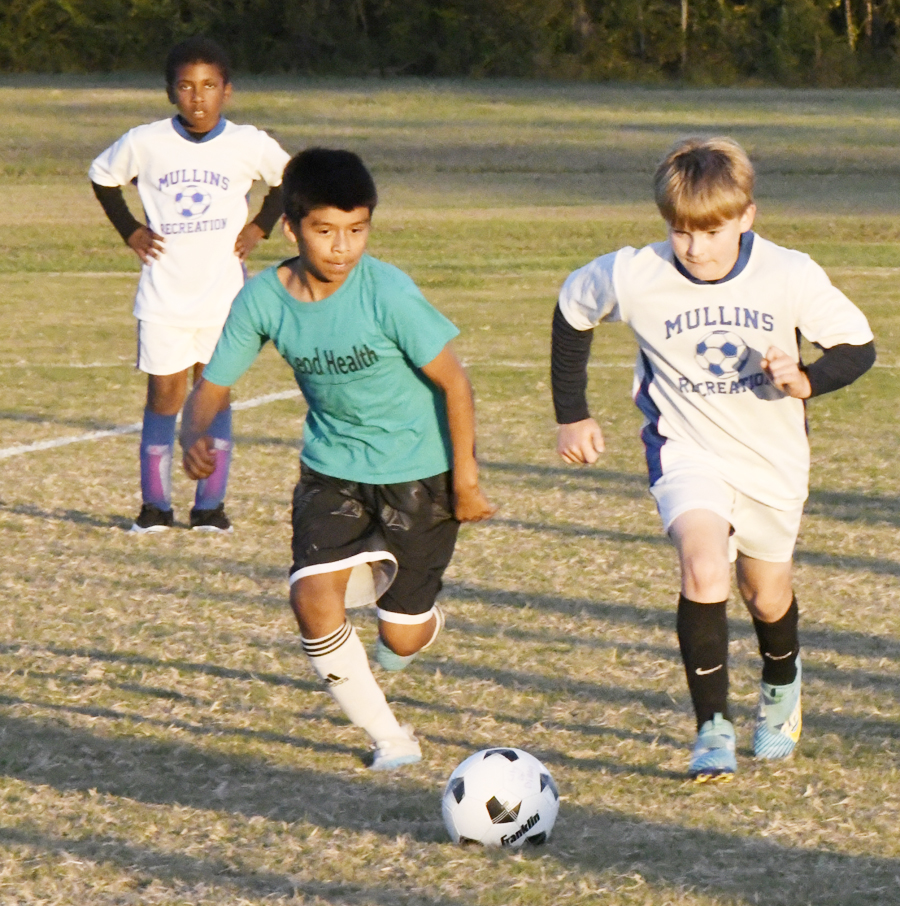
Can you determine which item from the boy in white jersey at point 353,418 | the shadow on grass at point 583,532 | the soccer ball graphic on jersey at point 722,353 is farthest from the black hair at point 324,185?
the shadow on grass at point 583,532

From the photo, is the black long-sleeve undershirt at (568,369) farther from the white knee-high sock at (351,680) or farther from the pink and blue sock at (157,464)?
the pink and blue sock at (157,464)

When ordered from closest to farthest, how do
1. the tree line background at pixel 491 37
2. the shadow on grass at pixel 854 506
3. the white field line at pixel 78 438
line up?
the shadow on grass at pixel 854 506, the white field line at pixel 78 438, the tree line background at pixel 491 37

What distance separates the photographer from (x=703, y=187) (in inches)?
160

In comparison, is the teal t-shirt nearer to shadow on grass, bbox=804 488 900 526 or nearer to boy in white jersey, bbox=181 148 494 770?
boy in white jersey, bbox=181 148 494 770

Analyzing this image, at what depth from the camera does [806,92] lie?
44.9 metres

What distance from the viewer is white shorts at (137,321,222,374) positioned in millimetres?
7164

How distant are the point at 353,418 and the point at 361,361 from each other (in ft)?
0.63

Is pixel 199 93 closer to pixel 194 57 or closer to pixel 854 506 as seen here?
pixel 194 57

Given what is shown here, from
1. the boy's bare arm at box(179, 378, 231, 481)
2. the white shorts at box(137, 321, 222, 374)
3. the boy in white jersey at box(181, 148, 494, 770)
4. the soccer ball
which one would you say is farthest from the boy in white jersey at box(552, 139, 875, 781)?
the white shorts at box(137, 321, 222, 374)

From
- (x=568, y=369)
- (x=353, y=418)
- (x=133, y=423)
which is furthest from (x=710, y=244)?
(x=133, y=423)

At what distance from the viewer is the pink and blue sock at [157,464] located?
722 centimetres

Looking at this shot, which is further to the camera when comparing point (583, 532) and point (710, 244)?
point (583, 532)

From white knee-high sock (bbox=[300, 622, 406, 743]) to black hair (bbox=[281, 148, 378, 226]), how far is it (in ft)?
3.50

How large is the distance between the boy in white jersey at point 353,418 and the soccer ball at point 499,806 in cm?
52
